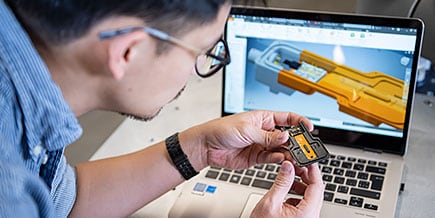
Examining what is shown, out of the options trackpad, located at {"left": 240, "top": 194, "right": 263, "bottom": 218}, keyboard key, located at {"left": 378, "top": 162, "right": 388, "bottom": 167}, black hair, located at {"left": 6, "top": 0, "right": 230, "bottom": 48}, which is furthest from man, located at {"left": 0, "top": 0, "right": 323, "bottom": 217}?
keyboard key, located at {"left": 378, "top": 162, "right": 388, "bottom": 167}

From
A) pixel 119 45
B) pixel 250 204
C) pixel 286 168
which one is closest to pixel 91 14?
pixel 119 45

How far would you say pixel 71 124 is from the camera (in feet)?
2.01

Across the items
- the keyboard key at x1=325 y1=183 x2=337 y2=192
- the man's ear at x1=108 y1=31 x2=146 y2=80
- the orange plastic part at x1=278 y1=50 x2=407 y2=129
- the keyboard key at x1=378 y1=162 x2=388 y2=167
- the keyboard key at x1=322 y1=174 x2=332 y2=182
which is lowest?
the keyboard key at x1=325 y1=183 x2=337 y2=192

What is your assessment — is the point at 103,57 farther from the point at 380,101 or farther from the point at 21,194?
the point at 380,101

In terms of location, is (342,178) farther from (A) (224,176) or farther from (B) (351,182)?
(A) (224,176)

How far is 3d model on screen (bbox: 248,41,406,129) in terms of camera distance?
0.91m

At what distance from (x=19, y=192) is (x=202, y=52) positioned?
0.24 meters

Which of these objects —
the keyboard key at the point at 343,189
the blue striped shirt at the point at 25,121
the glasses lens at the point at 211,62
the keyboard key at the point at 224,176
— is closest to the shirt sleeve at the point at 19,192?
the blue striped shirt at the point at 25,121

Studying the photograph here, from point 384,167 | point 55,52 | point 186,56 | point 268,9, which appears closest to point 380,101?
point 384,167

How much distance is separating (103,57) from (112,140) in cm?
54

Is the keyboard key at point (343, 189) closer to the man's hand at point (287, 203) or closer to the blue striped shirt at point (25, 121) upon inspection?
the man's hand at point (287, 203)

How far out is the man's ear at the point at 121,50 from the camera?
0.53 metres

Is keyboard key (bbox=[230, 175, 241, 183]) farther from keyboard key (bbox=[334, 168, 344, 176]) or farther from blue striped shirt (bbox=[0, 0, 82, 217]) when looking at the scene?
blue striped shirt (bbox=[0, 0, 82, 217])

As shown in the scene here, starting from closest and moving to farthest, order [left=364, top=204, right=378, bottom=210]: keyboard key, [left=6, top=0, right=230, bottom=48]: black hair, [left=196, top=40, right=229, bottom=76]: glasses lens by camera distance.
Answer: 1. [left=6, top=0, right=230, bottom=48]: black hair
2. [left=196, top=40, right=229, bottom=76]: glasses lens
3. [left=364, top=204, right=378, bottom=210]: keyboard key
